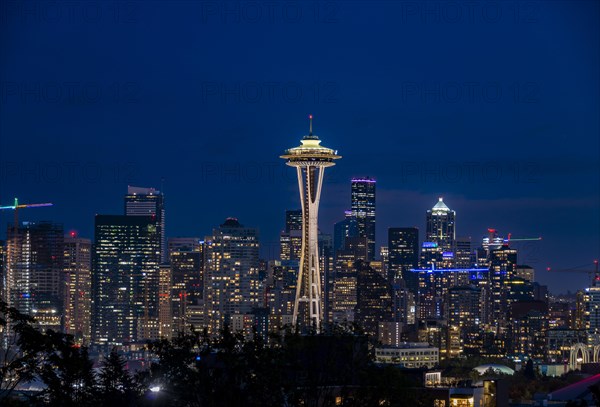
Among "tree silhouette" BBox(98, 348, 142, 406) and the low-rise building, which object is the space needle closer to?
the low-rise building

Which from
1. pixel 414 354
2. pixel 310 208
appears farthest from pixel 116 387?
pixel 414 354

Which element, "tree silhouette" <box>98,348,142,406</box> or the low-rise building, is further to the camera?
the low-rise building

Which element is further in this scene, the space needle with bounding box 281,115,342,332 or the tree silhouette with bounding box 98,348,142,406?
the space needle with bounding box 281,115,342,332

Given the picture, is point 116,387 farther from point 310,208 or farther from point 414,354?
point 414,354

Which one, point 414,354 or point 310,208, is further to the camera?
point 414,354

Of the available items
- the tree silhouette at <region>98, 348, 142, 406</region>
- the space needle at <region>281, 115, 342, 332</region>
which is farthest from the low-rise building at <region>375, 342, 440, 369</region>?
the tree silhouette at <region>98, 348, 142, 406</region>

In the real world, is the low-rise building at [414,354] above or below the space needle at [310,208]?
below

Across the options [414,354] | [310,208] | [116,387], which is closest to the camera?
[116,387]

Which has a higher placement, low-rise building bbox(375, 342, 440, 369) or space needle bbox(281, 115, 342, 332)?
space needle bbox(281, 115, 342, 332)

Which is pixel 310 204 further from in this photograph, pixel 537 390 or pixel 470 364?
pixel 537 390

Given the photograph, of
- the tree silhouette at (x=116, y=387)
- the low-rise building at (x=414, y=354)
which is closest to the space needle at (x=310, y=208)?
the low-rise building at (x=414, y=354)

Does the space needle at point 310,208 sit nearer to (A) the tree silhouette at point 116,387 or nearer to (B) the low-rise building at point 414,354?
(B) the low-rise building at point 414,354

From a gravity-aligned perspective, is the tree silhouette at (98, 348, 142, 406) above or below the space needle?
below

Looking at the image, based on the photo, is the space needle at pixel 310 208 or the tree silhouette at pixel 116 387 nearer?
the tree silhouette at pixel 116 387
